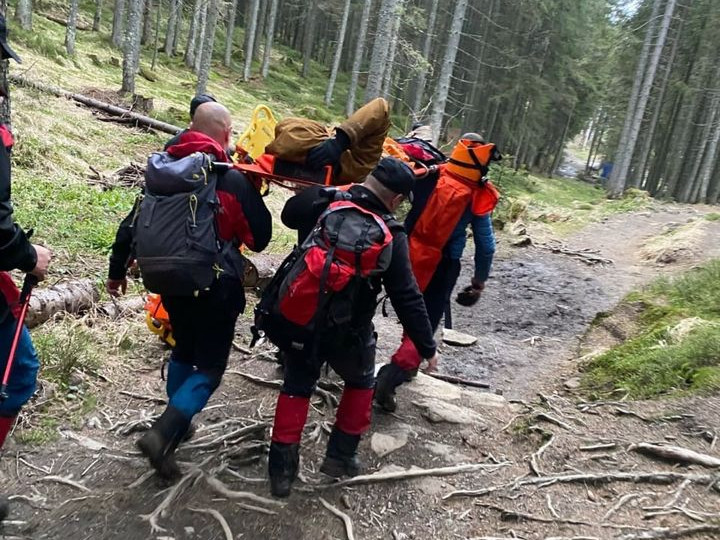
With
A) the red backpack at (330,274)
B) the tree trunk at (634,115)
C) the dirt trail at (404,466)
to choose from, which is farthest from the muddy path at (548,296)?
the tree trunk at (634,115)

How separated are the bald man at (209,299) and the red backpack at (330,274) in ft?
0.91

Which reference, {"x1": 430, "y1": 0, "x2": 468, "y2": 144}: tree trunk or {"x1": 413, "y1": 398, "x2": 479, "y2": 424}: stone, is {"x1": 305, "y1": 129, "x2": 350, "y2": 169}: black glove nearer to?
{"x1": 413, "y1": 398, "x2": 479, "y2": 424}: stone

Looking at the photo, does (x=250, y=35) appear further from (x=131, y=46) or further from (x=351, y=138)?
(x=351, y=138)

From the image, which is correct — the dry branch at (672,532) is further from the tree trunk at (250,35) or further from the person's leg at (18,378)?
the tree trunk at (250,35)

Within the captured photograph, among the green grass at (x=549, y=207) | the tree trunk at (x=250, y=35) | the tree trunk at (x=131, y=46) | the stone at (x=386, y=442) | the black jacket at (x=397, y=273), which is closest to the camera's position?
the black jacket at (x=397, y=273)

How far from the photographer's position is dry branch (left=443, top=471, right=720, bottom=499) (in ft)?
12.0

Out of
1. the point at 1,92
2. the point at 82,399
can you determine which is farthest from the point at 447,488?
the point at 1,92

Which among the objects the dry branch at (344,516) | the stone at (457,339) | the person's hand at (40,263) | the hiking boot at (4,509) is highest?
the person's hand at (40,263)

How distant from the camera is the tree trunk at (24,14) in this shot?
66.5 ft

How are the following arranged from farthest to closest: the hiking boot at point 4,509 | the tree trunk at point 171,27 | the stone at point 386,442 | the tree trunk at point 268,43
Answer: the tree trunk at point 268,43 < the tree trunk at point 171,27 < the stone at point 386,442 < the hiking boot at point 4,509

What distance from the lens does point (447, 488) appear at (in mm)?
3740

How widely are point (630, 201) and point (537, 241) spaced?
Result: 8.64 meters

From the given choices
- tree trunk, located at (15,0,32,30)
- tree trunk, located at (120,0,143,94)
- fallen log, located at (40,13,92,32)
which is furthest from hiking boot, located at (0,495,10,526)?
fallen log, located at (40,13,92,32)

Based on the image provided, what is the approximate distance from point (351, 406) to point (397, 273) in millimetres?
967
